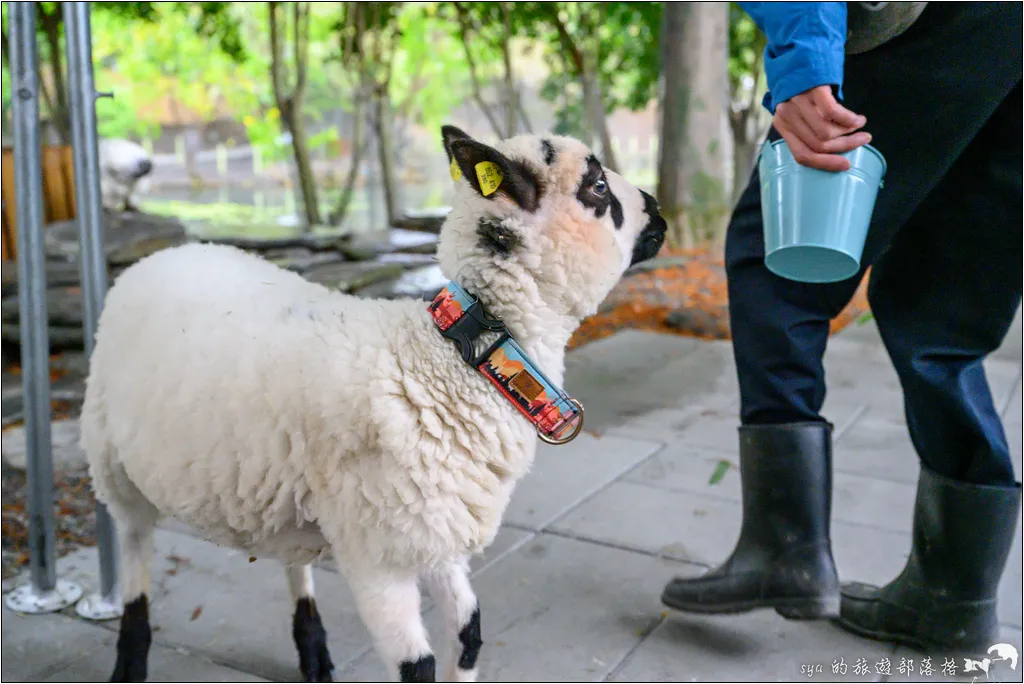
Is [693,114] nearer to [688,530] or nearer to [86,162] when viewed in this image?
[688,530]

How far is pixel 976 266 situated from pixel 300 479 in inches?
70.7

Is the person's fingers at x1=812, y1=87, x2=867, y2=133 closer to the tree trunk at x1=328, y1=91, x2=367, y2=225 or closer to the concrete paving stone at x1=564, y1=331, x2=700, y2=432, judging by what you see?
the concrete paving stone at x1=564, y1=331, x2=700, y2=432

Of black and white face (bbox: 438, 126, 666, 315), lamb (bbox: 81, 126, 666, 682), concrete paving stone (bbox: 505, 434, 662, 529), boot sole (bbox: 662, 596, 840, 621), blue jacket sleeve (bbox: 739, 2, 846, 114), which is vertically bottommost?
concrete paving stone (bbox: 505, 434, 662, 529)

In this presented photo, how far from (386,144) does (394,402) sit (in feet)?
32.8

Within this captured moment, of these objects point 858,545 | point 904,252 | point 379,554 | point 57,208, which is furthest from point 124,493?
point 57,208

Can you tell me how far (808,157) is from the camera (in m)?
2.22

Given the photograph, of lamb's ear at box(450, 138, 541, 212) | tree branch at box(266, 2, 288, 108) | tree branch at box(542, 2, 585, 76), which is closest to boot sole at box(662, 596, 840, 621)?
lamb's ear at box(450, 138, 541, 212)

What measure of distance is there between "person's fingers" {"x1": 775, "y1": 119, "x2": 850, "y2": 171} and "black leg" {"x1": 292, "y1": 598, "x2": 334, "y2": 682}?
170cm

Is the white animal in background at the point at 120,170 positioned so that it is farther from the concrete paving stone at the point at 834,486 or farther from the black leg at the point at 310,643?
the black leg at the point at 310,643

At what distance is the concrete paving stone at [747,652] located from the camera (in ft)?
8.79

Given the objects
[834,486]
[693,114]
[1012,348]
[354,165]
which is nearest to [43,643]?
[834,486]

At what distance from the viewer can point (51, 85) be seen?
9.25 metres

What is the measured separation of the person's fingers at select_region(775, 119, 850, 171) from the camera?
2211mm

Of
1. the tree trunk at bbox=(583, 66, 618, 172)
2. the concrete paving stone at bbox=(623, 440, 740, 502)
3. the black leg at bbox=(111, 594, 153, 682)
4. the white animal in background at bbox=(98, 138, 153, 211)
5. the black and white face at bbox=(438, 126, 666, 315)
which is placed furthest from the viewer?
the tree trunk at bbox=(583, 66, 618, 172)
